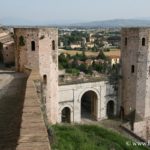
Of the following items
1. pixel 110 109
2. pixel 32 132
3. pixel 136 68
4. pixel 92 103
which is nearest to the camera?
pixel 32 132

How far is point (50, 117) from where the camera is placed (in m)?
21.3

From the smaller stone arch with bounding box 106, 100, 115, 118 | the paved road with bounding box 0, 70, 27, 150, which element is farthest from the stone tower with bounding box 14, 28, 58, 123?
the smaller stone arch with bounding box 106, 100, 115, 118

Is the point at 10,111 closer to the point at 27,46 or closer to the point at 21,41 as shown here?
the point at 27,46

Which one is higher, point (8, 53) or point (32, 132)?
point (32, 132)

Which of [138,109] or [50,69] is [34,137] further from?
[138,109]

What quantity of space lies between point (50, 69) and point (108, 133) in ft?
17.5

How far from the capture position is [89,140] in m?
17.4

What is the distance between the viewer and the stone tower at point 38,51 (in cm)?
1981

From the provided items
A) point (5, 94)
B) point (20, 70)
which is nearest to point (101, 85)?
point (20, 70)

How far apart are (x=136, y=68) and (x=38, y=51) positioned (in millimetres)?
7780

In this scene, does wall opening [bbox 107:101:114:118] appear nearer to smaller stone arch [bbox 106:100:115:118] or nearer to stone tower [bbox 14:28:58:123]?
smaller stone arch [bbox 106:100:115:118]

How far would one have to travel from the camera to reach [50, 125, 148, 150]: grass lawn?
627 inches

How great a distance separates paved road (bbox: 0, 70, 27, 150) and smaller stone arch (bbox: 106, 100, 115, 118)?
11636mm

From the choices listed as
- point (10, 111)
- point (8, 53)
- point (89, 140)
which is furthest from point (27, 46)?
point (10, 111)
